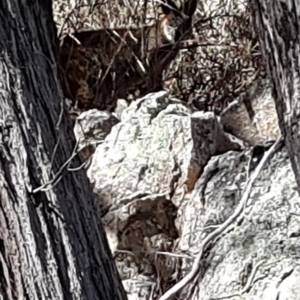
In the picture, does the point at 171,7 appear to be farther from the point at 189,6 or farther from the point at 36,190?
the point at 36,190

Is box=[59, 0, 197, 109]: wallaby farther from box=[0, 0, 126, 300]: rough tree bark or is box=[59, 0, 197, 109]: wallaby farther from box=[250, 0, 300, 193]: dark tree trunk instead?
box=[250, 0, 300, 193]: dark tree trunk

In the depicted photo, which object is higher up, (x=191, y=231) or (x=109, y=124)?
(x=109, y=124)

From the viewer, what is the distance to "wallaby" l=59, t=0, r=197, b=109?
600cm

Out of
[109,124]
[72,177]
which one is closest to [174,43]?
[109,124]

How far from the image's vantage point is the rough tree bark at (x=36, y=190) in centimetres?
249

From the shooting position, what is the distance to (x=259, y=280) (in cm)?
348

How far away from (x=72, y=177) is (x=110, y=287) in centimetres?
39

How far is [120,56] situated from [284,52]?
398 centimetres

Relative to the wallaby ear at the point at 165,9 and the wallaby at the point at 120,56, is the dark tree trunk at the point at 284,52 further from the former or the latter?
the wallaby ear at the point at 165,9

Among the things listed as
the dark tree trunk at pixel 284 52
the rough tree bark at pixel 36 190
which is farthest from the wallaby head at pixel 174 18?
the dark tree trunk at pixel 284 52

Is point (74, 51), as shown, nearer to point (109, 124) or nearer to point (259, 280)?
point (109, 124)

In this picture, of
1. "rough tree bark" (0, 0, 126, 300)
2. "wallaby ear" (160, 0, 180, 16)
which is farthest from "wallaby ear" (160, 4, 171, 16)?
"rough tree bark" (0, 0, 126, 300)

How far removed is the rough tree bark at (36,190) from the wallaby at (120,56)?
327 centimetres

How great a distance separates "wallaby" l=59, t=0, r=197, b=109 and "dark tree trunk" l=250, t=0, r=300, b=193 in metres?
3.72
